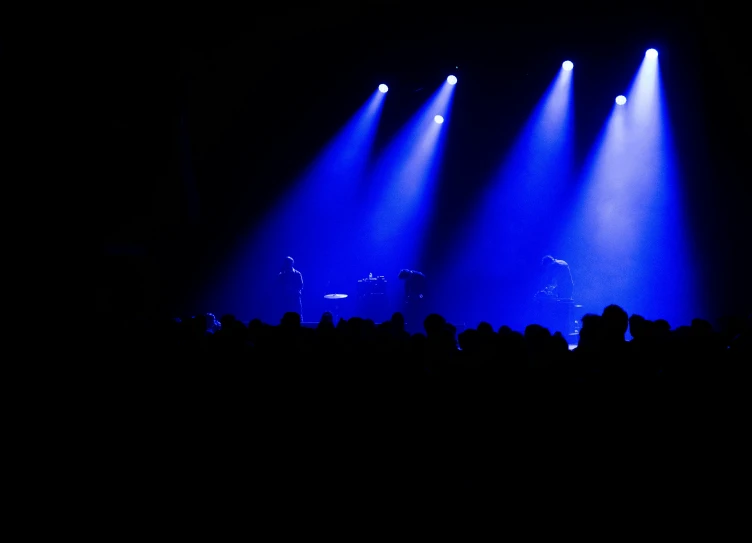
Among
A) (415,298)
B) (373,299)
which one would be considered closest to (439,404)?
(415,298)

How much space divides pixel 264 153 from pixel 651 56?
30.3 ft

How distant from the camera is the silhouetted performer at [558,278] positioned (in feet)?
29.2

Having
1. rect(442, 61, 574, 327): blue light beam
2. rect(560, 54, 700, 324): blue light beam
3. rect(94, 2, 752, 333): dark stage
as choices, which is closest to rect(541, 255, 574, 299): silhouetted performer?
rect(94, 2, 752, 333): dark stage

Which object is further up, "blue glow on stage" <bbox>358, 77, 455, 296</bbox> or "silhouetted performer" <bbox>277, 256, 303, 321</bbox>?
"blue glow on stage" <bbox>358, 77, 455, 296</bbox>

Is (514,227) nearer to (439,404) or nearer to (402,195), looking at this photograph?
(402,195)

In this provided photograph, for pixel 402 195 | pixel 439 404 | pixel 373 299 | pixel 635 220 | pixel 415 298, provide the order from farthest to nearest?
pixel 402 195 → pixel 635 220 → pixel 373 299 → pixel 415 298 → pixel 439 404

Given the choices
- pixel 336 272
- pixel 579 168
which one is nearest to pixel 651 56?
pixel 579 168

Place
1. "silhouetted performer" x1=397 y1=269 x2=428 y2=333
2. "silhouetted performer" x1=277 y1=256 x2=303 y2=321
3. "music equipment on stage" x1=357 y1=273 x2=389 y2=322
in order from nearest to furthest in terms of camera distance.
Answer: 1. "silhouetted performer" x1=397 y1=269 x2=428 y2=333
2. "silhouetted performer" x1=277 y1=256 x2=303 y2=321
3. "music equipment on stage" x1=357 y1=273 x2=389 y2=322

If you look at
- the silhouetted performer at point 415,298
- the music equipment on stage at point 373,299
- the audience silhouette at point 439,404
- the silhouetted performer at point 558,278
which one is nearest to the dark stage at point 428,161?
the music equipment on stage at point 373,299

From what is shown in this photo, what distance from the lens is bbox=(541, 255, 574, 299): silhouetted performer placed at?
29.2 ft

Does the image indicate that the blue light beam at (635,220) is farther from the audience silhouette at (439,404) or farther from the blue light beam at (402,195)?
the audience silhouette at (439,404)

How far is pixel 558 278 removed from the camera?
9.00 metres

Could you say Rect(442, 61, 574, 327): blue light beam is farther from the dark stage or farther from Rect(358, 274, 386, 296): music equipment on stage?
Rect(358, 274, 386, 296): music equipment on stage

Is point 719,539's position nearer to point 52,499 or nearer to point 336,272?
point 52,499
